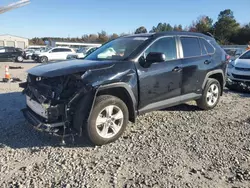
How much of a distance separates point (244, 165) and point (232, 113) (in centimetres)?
274

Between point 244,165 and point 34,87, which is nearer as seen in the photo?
point 244,165

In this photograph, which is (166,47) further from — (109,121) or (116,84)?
(109,121)

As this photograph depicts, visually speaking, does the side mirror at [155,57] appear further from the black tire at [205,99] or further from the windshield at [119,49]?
the black tire at [205,99]

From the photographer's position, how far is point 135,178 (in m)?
3.20

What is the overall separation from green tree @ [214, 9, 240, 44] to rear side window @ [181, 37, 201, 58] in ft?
164

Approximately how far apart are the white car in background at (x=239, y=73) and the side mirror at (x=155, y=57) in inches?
214

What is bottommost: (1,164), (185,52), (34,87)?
(1,164)

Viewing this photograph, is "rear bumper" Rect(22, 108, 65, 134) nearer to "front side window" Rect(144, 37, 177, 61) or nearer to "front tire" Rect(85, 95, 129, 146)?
"front tire" Rect(85, 95, 129, 146)

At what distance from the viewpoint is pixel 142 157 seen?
3.77 m

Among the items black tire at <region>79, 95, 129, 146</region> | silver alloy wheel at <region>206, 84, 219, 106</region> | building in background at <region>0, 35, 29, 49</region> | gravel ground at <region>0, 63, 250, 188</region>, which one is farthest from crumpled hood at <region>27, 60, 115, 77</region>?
building in background at <region>0, 35, 29, 49</region>

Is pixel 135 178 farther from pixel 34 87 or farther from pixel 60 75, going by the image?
pixel 34 87

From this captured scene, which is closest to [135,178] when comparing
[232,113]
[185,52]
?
[185,52]

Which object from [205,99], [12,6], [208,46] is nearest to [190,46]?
[208,46]

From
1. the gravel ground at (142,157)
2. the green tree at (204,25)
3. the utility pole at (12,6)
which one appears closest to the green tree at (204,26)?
the green tree at (204,25)
